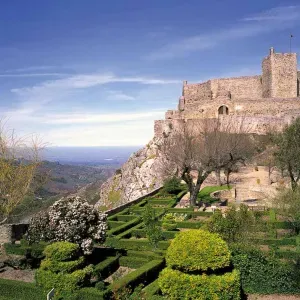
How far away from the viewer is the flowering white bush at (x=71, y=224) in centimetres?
1498

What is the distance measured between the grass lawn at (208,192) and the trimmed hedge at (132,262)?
15.3 m

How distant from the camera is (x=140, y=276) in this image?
45.4 ft

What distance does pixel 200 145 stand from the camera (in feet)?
116

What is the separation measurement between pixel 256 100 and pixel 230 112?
3.31m

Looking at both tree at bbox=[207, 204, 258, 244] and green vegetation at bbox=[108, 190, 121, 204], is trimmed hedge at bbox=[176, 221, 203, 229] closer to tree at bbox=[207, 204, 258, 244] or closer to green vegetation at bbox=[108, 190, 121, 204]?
tree at bbox=[207, 204, 258, 244]

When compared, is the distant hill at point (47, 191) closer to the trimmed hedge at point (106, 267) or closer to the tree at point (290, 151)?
the trimmed hedge at point (106, 267)

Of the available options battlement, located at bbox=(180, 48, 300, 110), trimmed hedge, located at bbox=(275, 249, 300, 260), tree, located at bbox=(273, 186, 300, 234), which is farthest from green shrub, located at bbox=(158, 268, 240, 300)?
battlement, located at bbox=(180, 48, 300, 110)

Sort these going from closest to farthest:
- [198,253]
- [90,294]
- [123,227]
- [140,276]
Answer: [198,253] < [90,294] < [140,276] < [123,227]

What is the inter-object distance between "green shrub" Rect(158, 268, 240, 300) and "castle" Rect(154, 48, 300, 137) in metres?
32.1

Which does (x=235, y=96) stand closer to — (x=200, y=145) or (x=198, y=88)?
(x=198, y=88)

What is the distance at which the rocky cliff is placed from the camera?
139 ft

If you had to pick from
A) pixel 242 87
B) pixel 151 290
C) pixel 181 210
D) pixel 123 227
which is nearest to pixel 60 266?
pixel 151 290

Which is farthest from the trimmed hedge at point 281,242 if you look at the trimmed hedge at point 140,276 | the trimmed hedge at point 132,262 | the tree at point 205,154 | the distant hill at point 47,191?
the distant hill at point 47,191

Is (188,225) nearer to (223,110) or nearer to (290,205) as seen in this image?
(290,205)
